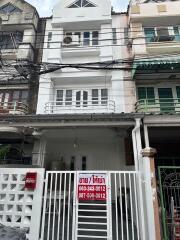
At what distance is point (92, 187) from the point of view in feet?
17.4

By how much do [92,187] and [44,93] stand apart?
7136 millimetres

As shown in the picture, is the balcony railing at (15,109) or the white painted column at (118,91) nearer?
the balcony railing at (15,109)

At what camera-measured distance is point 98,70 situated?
11477 mm

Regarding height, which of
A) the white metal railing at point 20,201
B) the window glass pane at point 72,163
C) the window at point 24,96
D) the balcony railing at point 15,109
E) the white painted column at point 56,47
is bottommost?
the white metal railing at point 20,201

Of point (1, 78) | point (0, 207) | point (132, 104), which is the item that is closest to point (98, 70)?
point (132, 104)

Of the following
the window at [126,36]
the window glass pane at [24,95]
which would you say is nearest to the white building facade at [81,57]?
the window at [126,36]

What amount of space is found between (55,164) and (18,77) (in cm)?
522

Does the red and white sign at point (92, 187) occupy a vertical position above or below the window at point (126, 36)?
below

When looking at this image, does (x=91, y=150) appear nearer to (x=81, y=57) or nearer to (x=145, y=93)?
(x=145, y=93)

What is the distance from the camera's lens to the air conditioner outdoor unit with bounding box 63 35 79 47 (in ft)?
40.8

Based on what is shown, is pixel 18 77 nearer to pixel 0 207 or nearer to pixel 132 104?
pixel 132 104

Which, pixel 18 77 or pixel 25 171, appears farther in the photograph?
pixel 18 77

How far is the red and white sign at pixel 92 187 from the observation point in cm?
523

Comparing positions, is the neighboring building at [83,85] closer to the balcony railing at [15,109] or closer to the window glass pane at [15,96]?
the balcony railing at [15,109]
